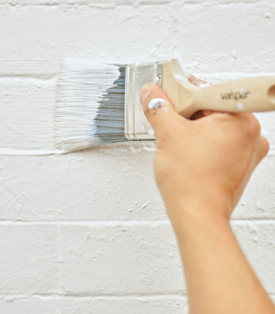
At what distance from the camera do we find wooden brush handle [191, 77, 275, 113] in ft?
1.33

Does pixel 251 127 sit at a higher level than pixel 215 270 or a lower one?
higher

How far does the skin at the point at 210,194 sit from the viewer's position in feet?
1.24

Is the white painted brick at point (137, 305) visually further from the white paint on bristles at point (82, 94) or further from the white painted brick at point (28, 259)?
the white paint on bristles at point (82, 94)

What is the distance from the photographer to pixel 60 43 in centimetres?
72

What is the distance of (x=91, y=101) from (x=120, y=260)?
0.36 meters

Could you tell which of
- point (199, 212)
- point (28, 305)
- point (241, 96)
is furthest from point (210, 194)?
point (28, 305)

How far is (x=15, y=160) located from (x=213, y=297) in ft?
1.77

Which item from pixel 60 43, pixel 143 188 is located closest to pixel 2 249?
pixel 143 188

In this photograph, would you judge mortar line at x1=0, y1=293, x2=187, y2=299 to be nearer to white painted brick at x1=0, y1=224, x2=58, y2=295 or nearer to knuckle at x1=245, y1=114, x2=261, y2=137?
white painted brick at x1=0, y1=224, x2=58, y2=295

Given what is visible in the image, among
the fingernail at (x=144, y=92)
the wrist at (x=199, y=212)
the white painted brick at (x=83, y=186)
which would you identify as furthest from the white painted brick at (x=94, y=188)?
the wrist at (x=199, y=212)

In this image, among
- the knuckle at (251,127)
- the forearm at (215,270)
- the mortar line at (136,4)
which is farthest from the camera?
the mortar line at (136,4)

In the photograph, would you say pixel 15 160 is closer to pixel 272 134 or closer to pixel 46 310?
pixel 46 310

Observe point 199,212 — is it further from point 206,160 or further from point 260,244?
point 260,244

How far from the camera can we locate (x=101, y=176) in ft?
2.35
